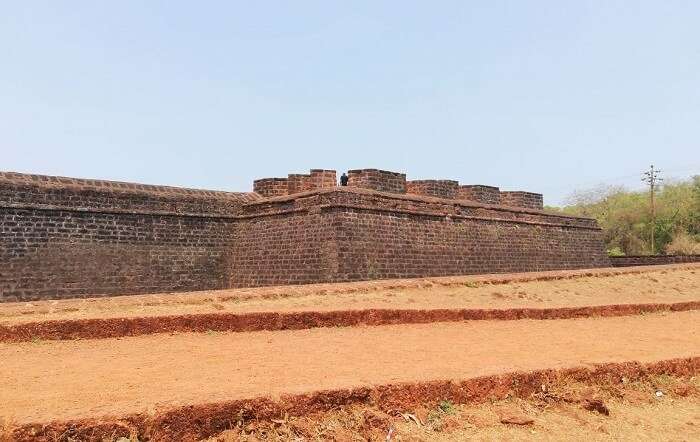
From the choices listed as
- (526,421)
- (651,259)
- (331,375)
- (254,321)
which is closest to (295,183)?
(254,321)

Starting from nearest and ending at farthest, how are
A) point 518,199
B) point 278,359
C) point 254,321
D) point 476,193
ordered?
point 278,359 < point 254,321 < point 476,193 < point 518,199

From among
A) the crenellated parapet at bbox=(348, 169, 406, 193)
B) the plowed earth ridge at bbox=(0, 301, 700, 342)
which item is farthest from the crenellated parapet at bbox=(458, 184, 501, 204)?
the plowed earth ridge at bbox=(0, 301, 700, 342)

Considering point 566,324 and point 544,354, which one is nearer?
point 544,354

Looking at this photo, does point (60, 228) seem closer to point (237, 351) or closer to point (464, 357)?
point (237, 351)

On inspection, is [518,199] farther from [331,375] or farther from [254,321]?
[331,375]

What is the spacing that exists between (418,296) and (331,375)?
213 inches

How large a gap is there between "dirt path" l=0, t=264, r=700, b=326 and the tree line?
19197mm

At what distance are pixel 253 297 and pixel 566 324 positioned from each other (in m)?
4.36

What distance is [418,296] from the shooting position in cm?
939

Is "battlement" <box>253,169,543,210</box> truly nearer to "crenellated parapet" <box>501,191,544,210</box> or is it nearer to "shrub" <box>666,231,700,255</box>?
"crenellated parapet" <box>501,191,544,210</box>

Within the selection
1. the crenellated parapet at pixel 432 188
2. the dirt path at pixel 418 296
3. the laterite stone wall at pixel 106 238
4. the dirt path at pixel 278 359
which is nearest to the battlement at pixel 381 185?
the crenellated parapet at pixel 432 188

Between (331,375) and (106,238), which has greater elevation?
(106,238)

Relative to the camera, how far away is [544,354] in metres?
5.21

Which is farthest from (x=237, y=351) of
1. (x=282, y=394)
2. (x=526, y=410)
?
(x=526, y=410)
